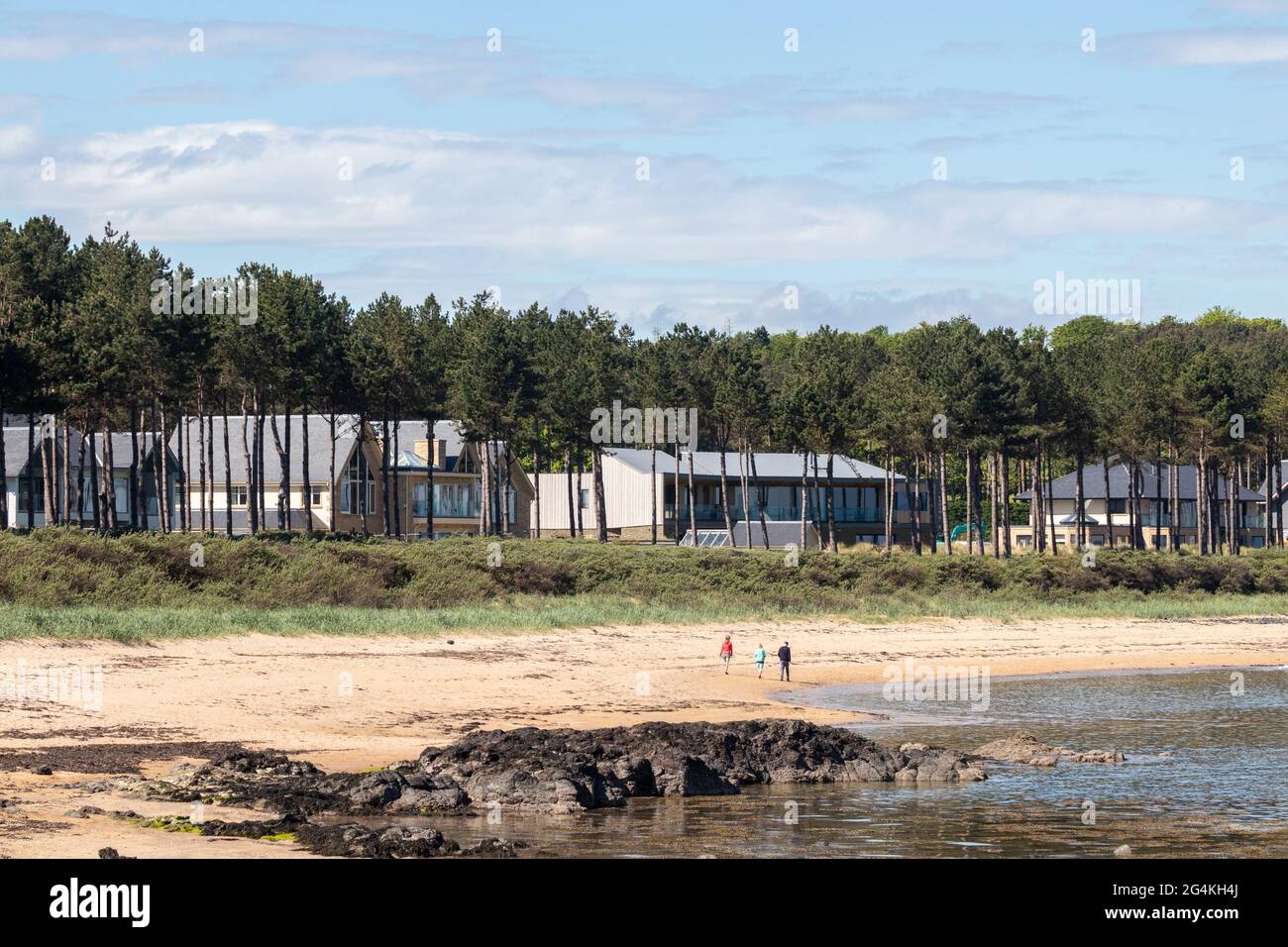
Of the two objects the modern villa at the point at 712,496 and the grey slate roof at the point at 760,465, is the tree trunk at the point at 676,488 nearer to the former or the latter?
the modern villa at the point at 712,496

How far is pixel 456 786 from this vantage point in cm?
2080

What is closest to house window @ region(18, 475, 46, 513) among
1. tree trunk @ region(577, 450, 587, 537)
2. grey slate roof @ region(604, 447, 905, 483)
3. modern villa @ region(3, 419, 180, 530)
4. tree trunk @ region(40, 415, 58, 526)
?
modern villa @ region(3, 419, 180, 530)

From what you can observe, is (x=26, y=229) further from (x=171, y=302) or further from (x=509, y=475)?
(x=509, y=475)

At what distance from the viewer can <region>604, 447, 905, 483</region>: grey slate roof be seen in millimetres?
102312

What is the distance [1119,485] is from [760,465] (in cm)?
3245

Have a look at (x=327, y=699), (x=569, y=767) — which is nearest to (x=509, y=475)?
(x=327, y=699)

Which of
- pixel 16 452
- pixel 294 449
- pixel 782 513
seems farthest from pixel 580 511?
pixel 16 452

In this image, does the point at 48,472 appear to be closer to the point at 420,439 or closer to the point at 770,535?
the point at 420,439

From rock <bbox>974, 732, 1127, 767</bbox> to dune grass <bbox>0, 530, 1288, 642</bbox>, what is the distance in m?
18.7

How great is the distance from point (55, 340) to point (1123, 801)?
46400 millimetres

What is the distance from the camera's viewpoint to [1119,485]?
119m

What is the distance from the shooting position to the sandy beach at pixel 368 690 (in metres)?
19.4

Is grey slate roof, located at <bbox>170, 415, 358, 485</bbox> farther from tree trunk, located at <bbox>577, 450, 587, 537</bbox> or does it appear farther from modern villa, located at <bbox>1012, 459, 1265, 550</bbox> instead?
modern villa, located at <bbox>1012, 459, 1265, 550</bbox>
